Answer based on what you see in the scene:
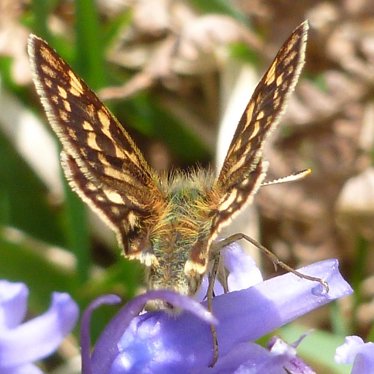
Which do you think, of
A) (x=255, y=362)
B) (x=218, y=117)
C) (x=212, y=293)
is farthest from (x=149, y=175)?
(x=218, y=117)

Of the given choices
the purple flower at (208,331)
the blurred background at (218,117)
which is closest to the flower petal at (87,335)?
the purple flower at (208,331)

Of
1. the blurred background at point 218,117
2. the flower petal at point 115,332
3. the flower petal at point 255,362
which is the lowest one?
the blurred background at point 218,117

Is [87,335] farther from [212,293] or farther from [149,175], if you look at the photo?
[149,175]

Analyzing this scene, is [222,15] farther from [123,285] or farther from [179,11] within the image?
[123,285]

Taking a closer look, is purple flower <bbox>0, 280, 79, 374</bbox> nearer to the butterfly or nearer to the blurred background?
the butterfly

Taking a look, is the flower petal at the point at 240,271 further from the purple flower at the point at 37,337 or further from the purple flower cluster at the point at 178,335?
the purple flower at the point at 37,337

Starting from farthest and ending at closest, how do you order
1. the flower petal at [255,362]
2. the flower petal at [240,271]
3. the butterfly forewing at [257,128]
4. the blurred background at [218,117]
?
1. the blurred background at [218,117]
2. the flower petal at [240,271]
3. the butterfly forewing at [257,128]
4. the flower petal at [255,362]

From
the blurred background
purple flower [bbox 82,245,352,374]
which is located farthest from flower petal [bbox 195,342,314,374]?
the blurred background
